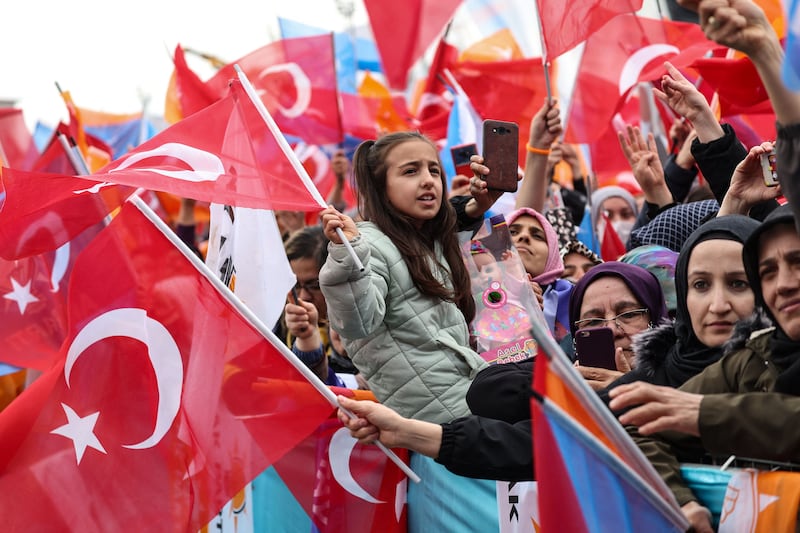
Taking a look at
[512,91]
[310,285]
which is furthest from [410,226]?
[512,91]

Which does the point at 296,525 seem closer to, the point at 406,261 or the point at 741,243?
the point at 406,261

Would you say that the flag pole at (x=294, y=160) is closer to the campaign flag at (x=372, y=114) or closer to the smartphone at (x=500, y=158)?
the smartphone at (x=500, y=158)

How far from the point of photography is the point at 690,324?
3.23 metres

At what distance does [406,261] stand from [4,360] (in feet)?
6.81

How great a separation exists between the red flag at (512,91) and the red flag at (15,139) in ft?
12.4

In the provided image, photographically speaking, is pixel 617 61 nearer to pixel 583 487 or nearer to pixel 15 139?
pixel 15 139

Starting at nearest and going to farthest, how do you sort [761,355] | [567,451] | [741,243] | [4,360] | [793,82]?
[793,82] < [567,451] < [761,355] < [741,243] < [4,360]

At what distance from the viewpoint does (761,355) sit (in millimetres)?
2770

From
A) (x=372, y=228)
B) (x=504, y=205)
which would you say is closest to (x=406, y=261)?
(x=372, y=228)

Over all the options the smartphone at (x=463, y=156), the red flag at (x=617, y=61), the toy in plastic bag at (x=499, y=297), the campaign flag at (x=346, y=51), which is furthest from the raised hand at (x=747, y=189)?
the campaign flag at (x=346, y=51)

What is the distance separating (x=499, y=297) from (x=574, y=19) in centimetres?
144

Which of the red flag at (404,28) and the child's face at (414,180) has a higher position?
the red flag at (404,28)

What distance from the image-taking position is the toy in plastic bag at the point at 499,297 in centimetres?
418

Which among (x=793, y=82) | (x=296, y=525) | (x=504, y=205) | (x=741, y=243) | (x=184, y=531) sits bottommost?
(x=296, y=525)
